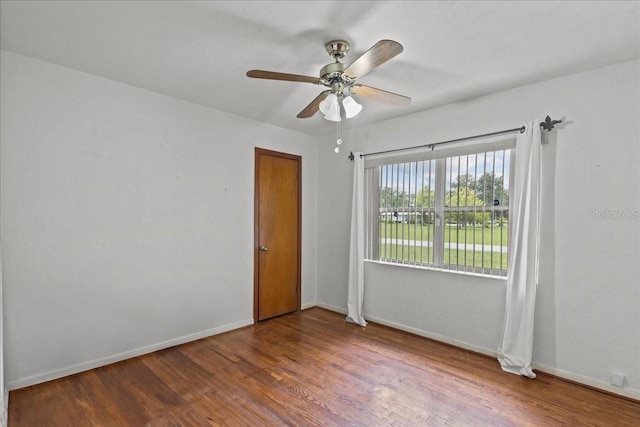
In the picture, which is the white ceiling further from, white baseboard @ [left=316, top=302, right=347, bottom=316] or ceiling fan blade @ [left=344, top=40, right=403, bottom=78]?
white baseboard @ [left=316, top=302, right=347, bottom=316]

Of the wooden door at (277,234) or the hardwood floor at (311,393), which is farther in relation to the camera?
the wooden door at (277,234)

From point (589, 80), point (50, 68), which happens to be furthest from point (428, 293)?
point (50, 68)

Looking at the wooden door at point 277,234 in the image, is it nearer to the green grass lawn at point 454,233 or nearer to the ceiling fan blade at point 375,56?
the green grass lawn at point 454,233

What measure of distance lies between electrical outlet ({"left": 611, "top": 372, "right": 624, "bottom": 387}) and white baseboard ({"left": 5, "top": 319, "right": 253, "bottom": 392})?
11.2 ft

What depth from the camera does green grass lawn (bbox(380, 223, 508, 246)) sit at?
2982 millimetres

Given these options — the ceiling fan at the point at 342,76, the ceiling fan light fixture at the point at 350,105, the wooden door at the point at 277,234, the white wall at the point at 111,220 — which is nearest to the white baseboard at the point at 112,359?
the white wall at the point at 111,220

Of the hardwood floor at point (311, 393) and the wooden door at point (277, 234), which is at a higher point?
the wooden door at point (277, 234)

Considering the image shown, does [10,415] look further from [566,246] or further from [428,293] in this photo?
[566,246]

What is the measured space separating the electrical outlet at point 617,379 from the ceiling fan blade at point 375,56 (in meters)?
2.81

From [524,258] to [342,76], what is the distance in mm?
2141

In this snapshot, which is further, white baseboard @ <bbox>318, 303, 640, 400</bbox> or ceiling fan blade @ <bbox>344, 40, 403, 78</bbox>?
white baseboard @ <bbox>318, 303, 640, 400</bbox>

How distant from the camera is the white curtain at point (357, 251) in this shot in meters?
3.90

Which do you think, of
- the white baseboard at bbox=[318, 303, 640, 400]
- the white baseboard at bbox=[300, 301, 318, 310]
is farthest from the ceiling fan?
the white baseboard at bbox=[300, 301, 318, 310]

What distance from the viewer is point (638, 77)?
89.2 inches
